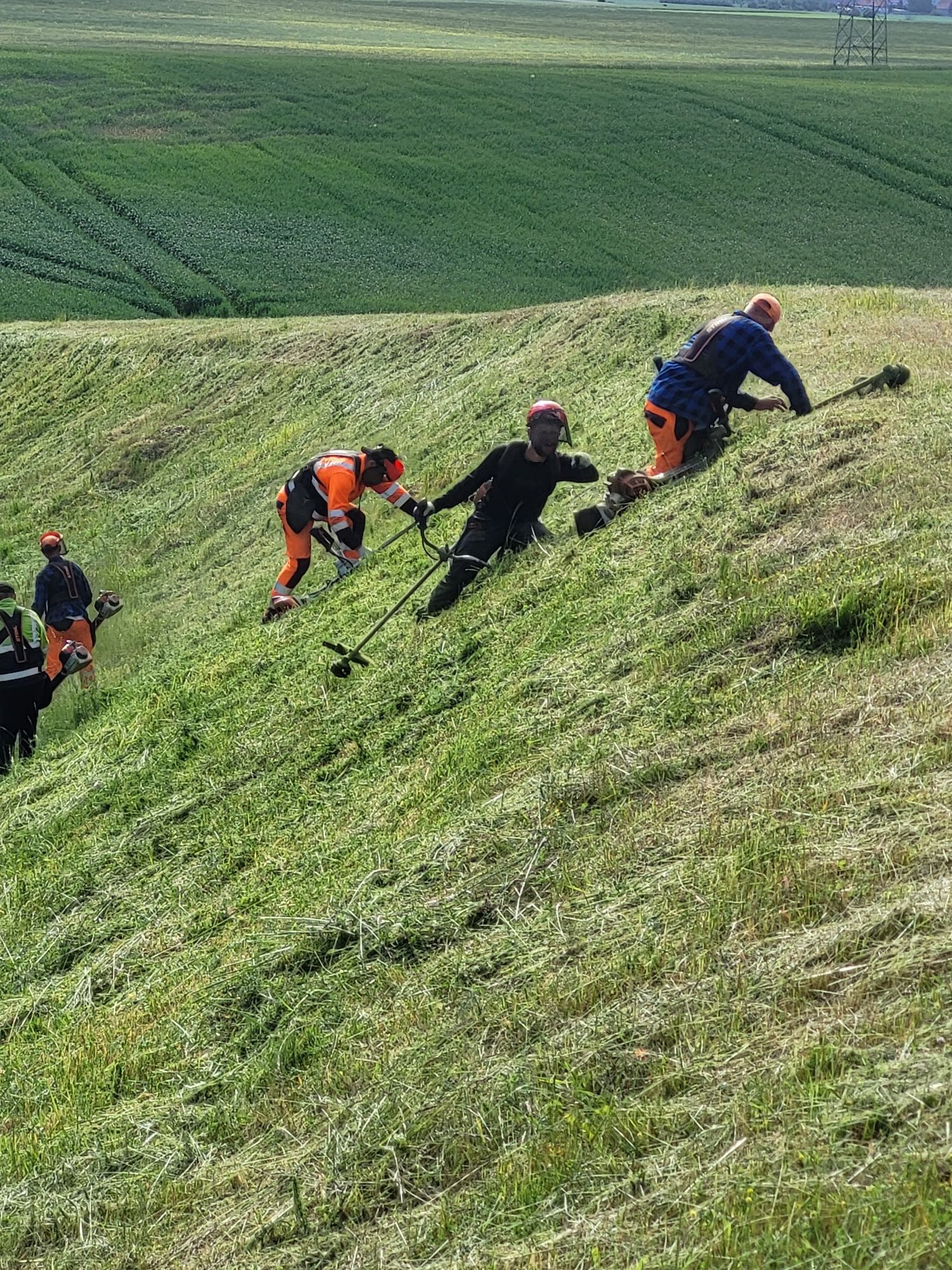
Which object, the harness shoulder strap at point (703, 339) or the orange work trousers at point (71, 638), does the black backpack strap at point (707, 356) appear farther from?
the orange work trousers at point (71, 638)

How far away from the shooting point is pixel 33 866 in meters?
9.23

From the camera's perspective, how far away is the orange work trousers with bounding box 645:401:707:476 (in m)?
10.6

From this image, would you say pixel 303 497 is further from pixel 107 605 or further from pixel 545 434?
pixel 545 434

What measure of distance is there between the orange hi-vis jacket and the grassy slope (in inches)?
39.1

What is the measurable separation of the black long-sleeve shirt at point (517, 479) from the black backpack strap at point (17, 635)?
416 centimetres

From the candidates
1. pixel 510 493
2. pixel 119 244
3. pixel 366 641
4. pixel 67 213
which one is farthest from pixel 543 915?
pixel 67 213

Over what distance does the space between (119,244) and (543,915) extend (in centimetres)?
4283

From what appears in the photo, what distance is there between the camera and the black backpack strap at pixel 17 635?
12352 millimetres

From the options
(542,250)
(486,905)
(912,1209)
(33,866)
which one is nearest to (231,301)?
(542,250)

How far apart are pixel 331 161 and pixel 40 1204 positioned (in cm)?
5130

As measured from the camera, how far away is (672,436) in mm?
10695

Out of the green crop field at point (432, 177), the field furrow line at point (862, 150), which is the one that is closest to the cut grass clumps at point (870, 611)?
the green crop field at point (432, 177)

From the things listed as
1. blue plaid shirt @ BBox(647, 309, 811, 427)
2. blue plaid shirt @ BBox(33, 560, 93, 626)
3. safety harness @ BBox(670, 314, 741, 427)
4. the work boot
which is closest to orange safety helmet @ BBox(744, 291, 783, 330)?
blue plaid shirt @ BBox(647, 309, 811, 427)

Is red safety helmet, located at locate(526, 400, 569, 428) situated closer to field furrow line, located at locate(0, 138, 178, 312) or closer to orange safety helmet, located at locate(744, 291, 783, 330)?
orange safety helmet, located at locate(744, 291, 783, 330)
